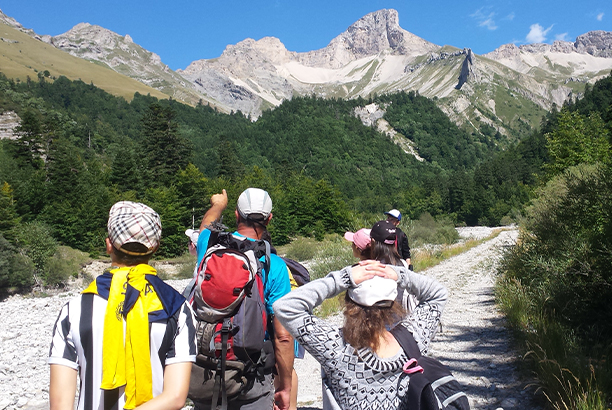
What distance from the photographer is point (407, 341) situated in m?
1.98

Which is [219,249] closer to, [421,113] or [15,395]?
[15,395]

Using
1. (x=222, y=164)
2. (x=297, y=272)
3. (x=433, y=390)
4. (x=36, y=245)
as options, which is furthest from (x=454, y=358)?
(x=222, y=164)

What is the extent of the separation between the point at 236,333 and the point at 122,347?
667mm

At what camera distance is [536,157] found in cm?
8888

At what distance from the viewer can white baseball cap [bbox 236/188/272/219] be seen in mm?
2645

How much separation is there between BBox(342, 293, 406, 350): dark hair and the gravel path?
3.27m

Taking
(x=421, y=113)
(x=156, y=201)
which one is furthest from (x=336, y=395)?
(x=421, y=113)

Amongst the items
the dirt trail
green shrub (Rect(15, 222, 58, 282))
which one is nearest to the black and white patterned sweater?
the dirt trail

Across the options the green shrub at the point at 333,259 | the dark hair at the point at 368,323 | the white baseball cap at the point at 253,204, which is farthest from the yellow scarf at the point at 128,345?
the green shrub at the point at 333,259

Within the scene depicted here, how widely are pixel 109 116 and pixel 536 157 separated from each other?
108791 millimetres

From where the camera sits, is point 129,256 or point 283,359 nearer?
point 129,256

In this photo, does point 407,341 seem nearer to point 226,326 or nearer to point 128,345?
point 226,326

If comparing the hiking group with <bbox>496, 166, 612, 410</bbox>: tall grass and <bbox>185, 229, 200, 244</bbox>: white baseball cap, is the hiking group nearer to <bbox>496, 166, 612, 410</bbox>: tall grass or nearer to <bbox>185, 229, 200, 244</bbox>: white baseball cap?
<bbox>185, 229, 200, 244</bbox>: white baseball cap

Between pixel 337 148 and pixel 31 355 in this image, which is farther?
pixel 337 148
